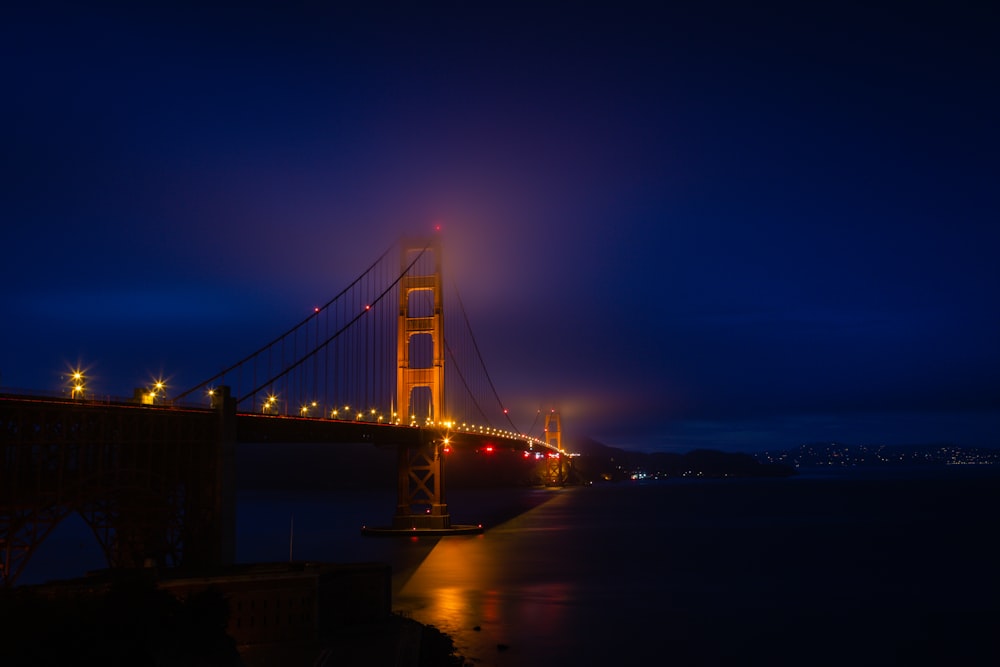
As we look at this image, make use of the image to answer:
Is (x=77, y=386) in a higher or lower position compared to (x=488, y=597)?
higher

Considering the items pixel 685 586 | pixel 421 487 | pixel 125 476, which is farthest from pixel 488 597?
pixel 421 487

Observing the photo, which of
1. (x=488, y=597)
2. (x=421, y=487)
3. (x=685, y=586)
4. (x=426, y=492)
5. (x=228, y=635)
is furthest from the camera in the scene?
(x=426, y=492)

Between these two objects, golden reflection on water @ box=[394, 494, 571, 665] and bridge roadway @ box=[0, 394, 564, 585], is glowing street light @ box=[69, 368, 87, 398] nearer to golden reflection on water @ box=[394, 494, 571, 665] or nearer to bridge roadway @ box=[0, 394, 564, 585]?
bridge roadway @ box=[0, 394, 564, 585]

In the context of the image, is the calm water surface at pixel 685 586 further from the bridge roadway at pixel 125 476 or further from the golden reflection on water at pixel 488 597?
the bridge roadway at pixel 125 476

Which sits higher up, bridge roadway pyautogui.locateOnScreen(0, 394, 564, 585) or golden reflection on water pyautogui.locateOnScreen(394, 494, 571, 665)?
bridge roadway pyautogui.locateOnScreen(0, 394, 564, 585)

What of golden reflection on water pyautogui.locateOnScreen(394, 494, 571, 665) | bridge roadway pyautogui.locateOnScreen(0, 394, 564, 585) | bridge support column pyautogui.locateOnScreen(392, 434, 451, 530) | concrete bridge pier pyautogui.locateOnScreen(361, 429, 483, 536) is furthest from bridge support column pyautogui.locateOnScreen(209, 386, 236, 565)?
bridge support column pyautogui.locateOnScreen(392, 434, 451, 530)

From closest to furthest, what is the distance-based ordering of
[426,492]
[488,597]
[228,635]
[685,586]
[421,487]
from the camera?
[228,635]
[488,597]
[685,586]
[421,487]
[426,492]

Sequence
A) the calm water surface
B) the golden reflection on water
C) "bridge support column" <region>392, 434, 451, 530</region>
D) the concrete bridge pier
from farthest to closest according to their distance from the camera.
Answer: "bridge support column" <region>392, 434, 451, 530</region> < the concrete bridge pier < the golden reflection on water < the calm water surface

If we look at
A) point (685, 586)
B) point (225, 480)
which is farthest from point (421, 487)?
point (225, 480)

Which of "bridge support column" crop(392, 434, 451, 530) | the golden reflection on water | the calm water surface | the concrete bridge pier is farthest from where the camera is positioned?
"bridge support column" crop(392, 434, 451, 530)

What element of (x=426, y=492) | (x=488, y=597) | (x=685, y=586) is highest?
(x=426, y=492)

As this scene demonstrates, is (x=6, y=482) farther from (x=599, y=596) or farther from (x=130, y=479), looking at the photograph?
(x=599, y=596)

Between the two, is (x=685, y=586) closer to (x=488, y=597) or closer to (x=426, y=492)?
(x=488, y=597)

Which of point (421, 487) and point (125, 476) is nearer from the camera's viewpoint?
point (125, 476)
